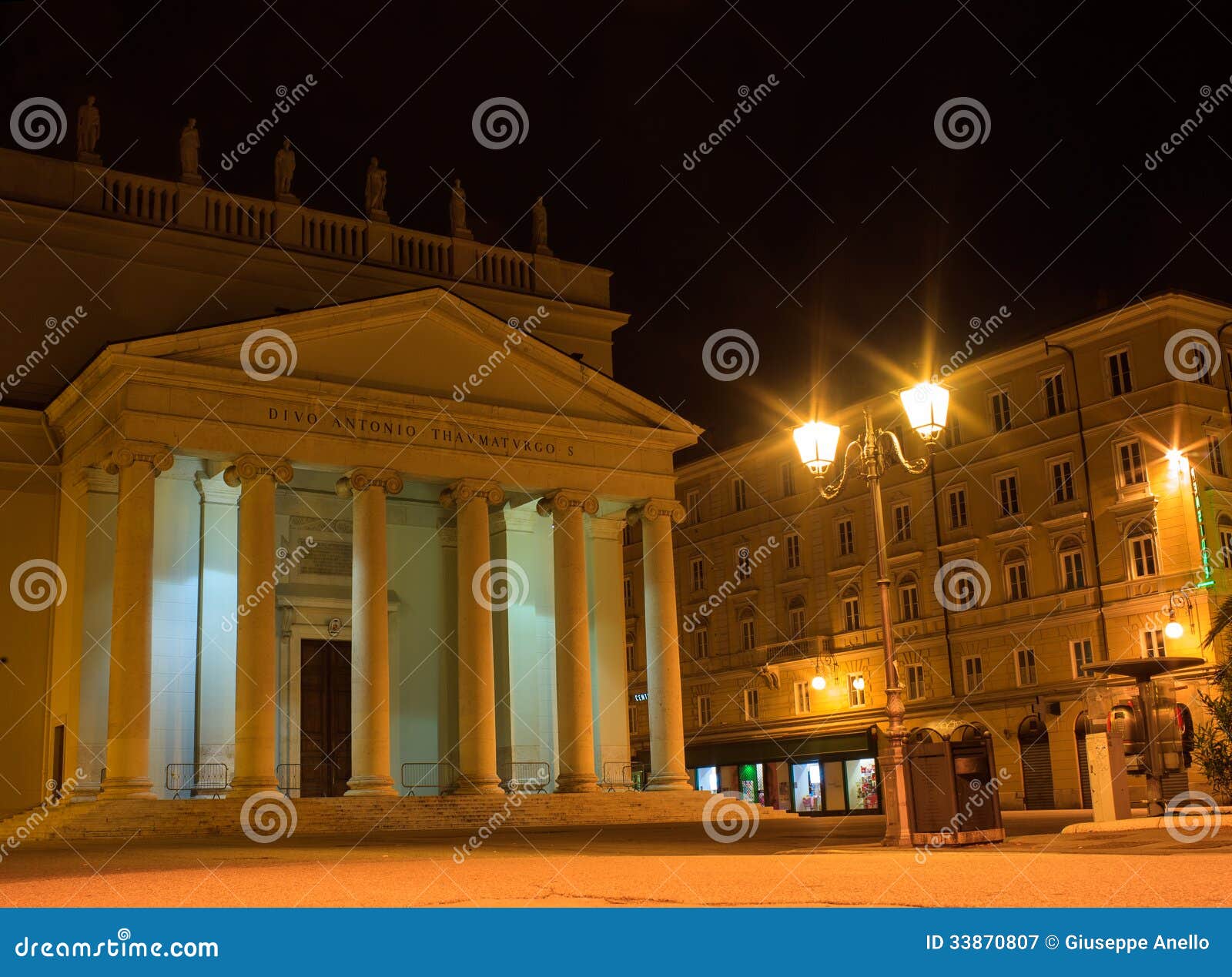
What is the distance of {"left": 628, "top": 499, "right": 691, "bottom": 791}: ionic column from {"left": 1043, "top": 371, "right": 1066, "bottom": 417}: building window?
58.6 feet

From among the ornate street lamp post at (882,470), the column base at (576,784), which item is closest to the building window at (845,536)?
the column base at (576,784)

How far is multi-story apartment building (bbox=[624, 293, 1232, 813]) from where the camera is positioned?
4231 cm

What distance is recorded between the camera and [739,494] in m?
58.1

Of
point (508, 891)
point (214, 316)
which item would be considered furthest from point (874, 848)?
point (214, 316)

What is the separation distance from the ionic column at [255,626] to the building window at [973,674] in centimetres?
2790

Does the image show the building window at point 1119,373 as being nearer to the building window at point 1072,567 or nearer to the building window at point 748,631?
the building window at point 1072,567

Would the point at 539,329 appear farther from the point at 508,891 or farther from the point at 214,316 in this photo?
the point at 508,891
